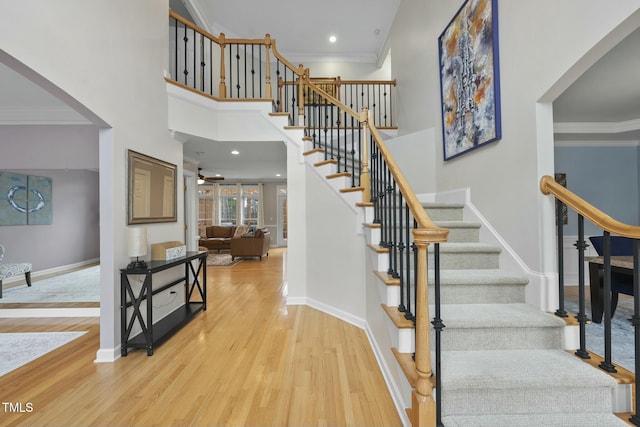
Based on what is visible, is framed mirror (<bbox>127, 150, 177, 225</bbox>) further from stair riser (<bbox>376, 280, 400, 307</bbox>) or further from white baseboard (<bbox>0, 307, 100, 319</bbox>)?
stair riser (<bbox>376, 280, 400, 307</bbox>)

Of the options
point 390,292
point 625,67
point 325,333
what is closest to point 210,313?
point 325,333

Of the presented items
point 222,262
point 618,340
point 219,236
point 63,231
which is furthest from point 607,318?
point 219,236

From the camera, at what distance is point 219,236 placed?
1002 cm

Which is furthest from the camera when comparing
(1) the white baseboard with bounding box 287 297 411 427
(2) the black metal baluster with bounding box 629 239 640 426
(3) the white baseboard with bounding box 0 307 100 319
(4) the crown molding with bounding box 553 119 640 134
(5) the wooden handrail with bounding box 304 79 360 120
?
(4) the crown molding with bounding box 553 119 640 134

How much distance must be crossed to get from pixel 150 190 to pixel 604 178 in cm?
630

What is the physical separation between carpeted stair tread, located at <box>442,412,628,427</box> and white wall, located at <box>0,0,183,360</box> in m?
2.73

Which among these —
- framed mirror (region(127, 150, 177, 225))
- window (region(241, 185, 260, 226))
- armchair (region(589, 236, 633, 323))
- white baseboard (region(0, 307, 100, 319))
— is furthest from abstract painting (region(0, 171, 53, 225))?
armchair (region(589, 236, 633, 323))

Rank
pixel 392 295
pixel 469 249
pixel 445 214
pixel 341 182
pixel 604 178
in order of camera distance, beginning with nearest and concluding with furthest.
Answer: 1. pixel 392 295
2. pixel 469 249
3. pixel 445 214
4. pixel 341 182
5. pixel 604 178

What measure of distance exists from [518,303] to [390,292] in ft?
3.25

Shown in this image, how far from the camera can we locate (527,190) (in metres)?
2.08

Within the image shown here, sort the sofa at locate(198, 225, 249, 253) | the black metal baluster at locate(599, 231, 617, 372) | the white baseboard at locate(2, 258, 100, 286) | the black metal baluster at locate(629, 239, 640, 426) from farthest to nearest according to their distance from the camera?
the sofa at locate(198, 225, 249, 253)
the white baseboard at locate(2, 258, 100, 286)
the black metal baluster at locate(599, 231, 617, 372)
the black metal baluster at locate(629, 239, 640, 426)

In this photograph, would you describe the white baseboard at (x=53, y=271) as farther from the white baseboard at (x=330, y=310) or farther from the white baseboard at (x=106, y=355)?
the white baseboard at (x=330, y=310)

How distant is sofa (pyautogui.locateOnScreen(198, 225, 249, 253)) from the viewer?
9281 mm

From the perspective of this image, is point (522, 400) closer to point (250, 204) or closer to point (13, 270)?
point (13, 270)
